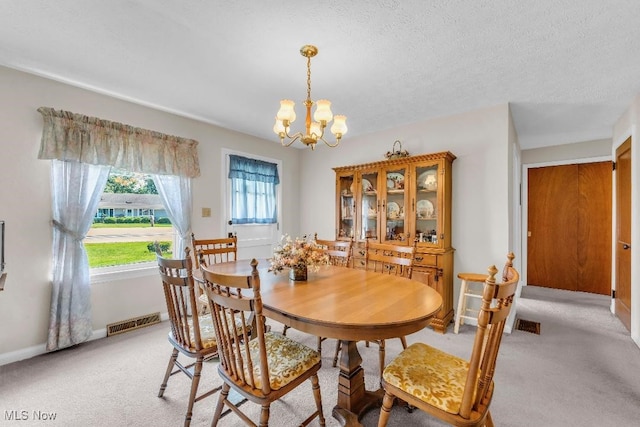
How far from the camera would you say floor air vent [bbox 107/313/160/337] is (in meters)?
2.89

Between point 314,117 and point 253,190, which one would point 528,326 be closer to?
point 314,117

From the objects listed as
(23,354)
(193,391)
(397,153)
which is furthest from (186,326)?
(397,153)

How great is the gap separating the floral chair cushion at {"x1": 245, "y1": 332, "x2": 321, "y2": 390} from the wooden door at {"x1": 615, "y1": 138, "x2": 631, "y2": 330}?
12.2ft

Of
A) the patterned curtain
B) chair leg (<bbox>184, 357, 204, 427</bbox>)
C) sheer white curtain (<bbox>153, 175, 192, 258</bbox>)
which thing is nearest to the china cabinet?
chair leg (<bbox>184, 357, 204, 427</bbox>)

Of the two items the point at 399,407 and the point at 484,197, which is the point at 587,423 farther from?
the point at 484,197

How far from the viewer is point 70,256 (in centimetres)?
262

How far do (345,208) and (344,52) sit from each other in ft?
7.59

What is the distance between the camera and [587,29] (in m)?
1.81

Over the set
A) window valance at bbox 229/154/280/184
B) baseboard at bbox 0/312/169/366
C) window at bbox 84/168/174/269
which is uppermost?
window valance at bbox 229/154/280/184

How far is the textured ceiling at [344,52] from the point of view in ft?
5.50

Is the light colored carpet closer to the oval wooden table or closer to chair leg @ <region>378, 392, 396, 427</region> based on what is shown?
the oval wooden table

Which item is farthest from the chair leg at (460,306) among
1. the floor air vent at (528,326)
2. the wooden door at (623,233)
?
the wooden door at (623,233)

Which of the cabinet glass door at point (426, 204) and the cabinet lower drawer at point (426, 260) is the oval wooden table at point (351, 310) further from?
the cabinet glass door at point (426, 204)

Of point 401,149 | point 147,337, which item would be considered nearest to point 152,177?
point 147,337
